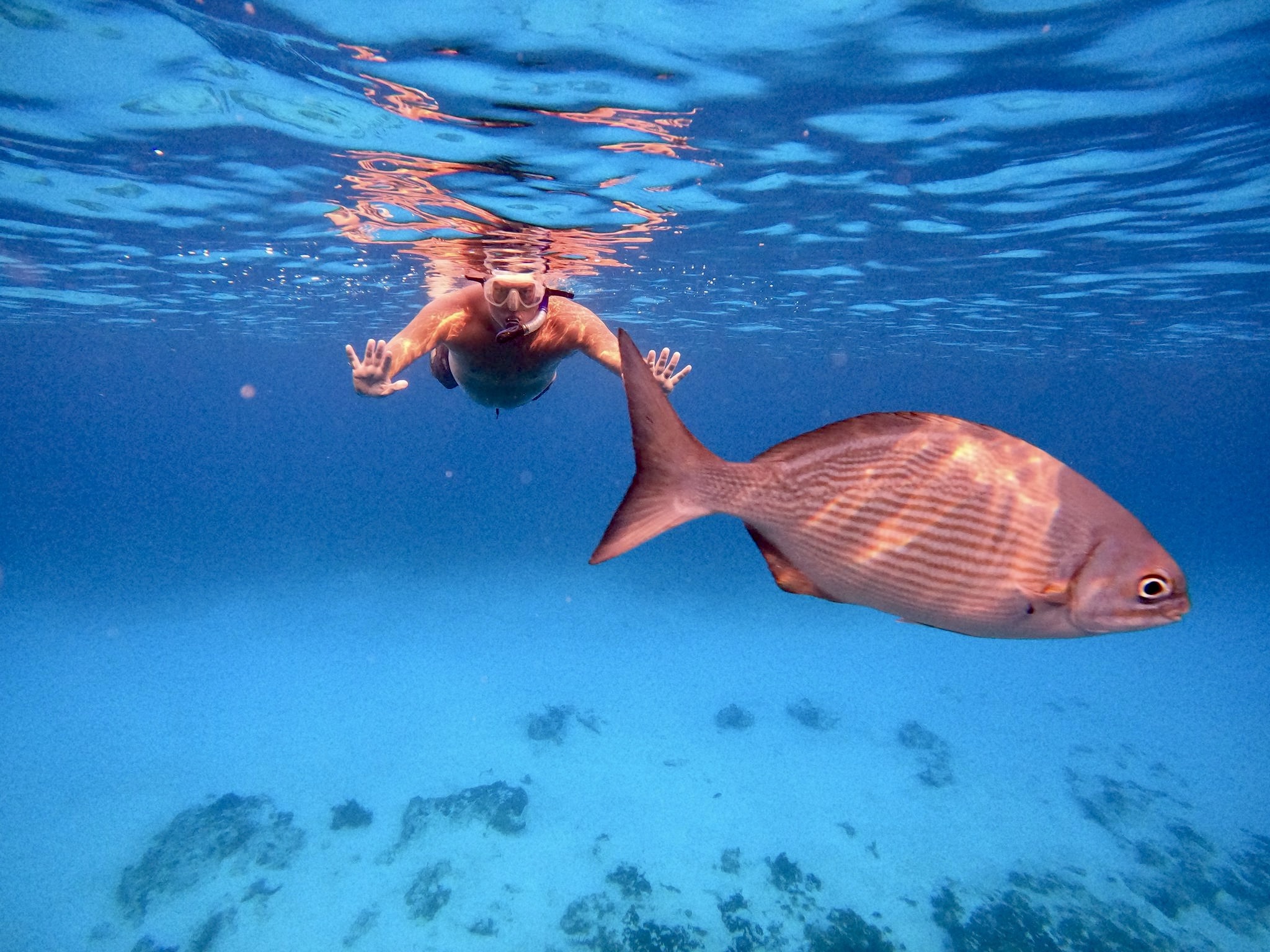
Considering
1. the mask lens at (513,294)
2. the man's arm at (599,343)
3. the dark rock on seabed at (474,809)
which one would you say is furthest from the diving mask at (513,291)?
the dark rock on seabed at (474,809)

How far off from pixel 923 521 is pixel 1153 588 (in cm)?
65

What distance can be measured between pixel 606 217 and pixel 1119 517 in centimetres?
1355

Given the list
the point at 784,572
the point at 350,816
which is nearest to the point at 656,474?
the point at 784,572

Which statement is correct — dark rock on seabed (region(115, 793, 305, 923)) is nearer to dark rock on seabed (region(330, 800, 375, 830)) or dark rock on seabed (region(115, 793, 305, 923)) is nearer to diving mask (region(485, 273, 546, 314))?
dark rock on seabed (region(330, 800, 375, 830))

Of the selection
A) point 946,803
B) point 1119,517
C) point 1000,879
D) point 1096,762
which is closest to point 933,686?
point 1096,762

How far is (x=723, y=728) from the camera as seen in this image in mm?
22203

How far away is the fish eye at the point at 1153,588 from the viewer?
1780 mm

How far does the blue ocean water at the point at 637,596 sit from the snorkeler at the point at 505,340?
330 centimetres

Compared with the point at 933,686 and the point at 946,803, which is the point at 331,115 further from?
the point at 933,686

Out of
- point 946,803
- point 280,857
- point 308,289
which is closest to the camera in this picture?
point 280,857

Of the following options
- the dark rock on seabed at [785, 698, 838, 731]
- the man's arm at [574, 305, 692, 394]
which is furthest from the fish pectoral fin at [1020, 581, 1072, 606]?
the dark rock on seabed at [785, 698, 838, 731]

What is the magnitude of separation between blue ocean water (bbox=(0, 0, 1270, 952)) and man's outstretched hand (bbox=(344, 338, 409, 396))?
187 inches

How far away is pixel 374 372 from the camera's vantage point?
488 centimetres

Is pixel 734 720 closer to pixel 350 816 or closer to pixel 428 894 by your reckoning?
pixel 428 894
